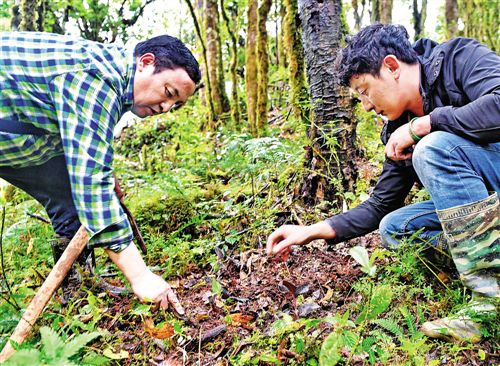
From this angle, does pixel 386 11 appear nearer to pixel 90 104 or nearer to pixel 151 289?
pixel 90 104

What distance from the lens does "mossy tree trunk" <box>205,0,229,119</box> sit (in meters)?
7.19

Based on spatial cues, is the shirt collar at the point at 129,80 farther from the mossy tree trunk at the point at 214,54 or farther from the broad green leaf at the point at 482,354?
the mossy tree trunk at the point at 214,54

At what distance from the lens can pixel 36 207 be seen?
433cm

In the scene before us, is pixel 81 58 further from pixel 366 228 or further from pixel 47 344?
pixel 366 228

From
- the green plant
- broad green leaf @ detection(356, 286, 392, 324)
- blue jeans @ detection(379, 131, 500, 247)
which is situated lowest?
broad green leaf @ detection(356, 286, 392, 324)

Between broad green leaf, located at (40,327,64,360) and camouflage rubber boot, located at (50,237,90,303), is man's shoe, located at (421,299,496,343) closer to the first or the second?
broad green leaf, located at (40,327,64,360)

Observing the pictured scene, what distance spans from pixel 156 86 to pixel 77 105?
50 cm

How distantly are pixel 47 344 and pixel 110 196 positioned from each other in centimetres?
88

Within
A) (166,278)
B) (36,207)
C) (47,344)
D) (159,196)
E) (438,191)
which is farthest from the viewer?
(36,207)

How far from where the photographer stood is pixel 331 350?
176 centimetres

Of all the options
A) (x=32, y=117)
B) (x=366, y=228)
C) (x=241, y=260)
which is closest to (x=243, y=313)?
(x=241, y=260)

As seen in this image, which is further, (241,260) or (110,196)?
(241,260)

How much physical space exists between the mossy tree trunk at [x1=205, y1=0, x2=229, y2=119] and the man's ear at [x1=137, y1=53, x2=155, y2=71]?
14.9 ft

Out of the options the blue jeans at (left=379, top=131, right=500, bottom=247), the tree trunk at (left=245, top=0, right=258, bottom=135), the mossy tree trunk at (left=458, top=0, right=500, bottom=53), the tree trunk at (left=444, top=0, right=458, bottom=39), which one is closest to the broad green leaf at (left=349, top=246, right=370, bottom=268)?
the blue jeans at (left=379, top=131, right=500, bottom=247)
